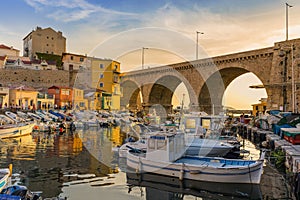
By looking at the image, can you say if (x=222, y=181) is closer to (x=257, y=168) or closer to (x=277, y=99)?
(x=257, y=168)

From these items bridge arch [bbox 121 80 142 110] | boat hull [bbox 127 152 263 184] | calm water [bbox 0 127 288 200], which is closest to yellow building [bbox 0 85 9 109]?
calm water [bbox 0 127 288 200]

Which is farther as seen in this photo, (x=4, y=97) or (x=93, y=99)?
(x=93, y=99)

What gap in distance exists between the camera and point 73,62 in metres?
61.0

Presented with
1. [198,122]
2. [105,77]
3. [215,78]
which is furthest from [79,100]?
[198,122]

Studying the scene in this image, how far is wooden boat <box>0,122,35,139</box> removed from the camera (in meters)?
23.1

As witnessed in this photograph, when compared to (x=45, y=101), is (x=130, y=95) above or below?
above

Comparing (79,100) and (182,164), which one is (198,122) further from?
(79,100)

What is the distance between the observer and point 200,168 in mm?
11203

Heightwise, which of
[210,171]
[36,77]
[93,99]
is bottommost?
[210,171]

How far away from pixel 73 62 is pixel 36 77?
27.9ft

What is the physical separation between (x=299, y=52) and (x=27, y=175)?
24.7 m

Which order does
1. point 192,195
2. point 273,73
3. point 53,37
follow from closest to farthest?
point 192,195 → point 273,73 → point 53,37

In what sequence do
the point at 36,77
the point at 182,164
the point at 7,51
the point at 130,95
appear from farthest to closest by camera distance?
the point at 130,95, the point at 7,51, the point at 36,77, the point at 182,164

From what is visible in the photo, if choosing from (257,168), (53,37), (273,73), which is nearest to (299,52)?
(273,73)
